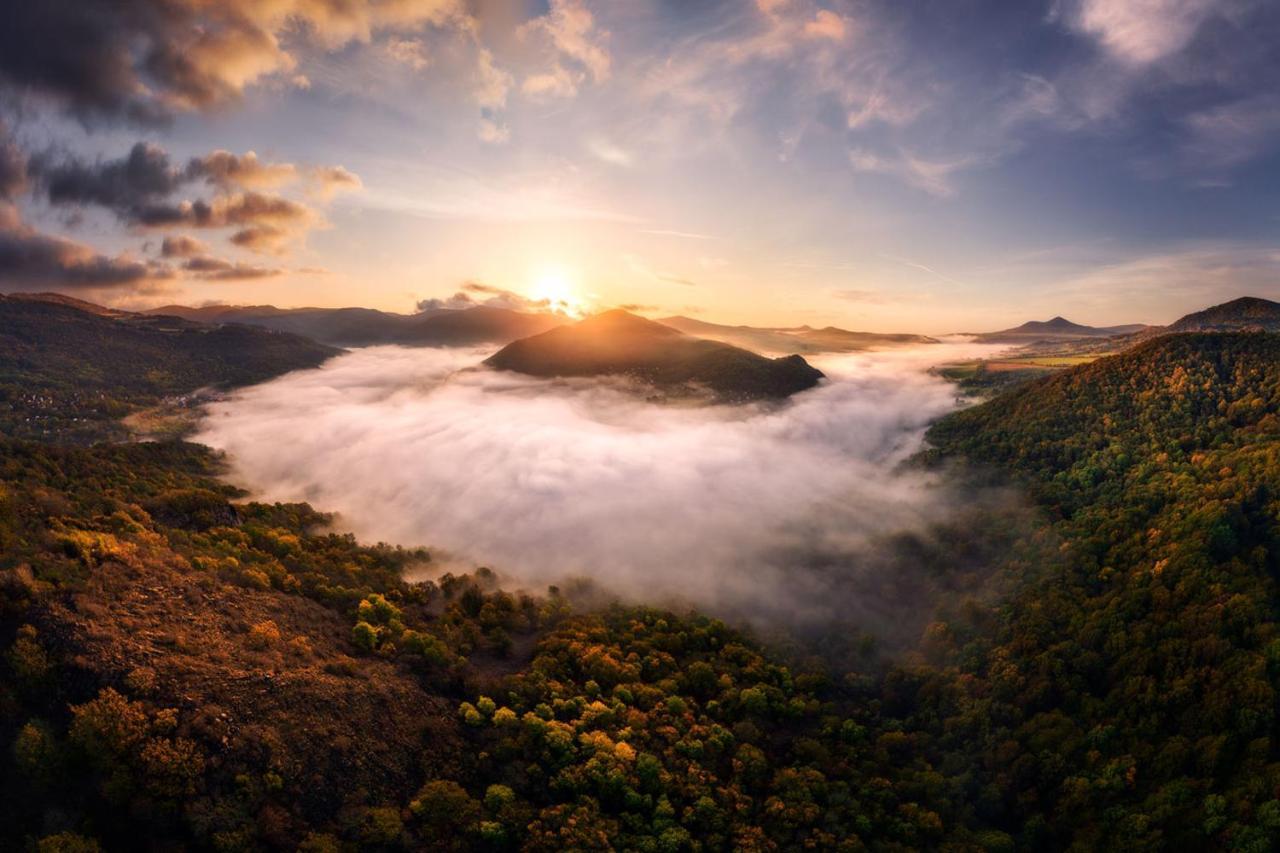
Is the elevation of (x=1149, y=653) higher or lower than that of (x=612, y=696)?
higher

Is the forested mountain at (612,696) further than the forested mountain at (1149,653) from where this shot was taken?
No

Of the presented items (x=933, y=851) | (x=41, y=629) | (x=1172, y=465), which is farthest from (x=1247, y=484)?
(x=41, y=629)

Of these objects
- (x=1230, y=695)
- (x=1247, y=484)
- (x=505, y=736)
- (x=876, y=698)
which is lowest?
(x=876, y=698)

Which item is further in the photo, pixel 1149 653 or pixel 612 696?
pixel 1149 653

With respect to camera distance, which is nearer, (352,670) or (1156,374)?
(352,670)

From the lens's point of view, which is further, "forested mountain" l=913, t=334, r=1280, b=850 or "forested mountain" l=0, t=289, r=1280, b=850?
"forested mountain" l=913, t=334, r=1280, b=850

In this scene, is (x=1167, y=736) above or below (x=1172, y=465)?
below

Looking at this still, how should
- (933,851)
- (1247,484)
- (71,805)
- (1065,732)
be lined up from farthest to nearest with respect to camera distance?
(1247,484), (1065,732), (933,851), (71,805)

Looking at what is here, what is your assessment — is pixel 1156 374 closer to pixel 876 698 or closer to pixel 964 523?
pixel 964 523

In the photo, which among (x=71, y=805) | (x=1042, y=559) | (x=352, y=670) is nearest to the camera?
(x=71, y=805)

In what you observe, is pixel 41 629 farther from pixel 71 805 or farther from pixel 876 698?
pixel 876 698
